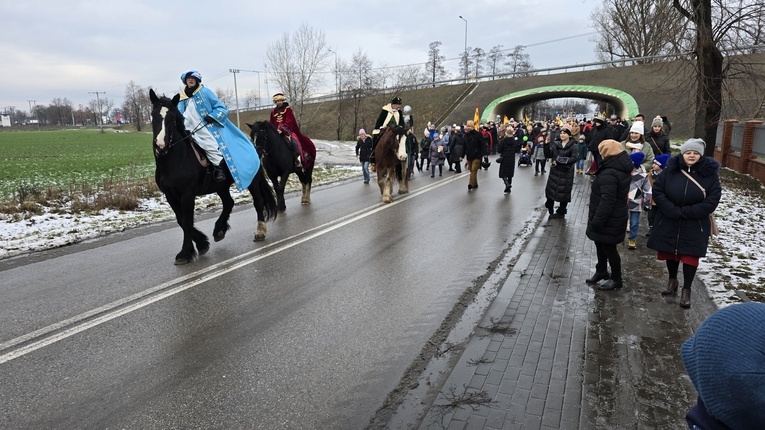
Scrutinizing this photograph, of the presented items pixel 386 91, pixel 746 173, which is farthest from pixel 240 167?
pixel 386 91

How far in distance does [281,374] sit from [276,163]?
7.63 m

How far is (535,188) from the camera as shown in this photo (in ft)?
45.8

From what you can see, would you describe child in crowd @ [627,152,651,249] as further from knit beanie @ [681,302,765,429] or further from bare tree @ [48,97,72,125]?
bare tree @ [48,97,72,125]

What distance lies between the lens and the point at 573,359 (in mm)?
3871

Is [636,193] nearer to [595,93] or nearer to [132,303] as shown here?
[132,303]

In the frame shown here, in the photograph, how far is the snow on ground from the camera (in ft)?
18.8

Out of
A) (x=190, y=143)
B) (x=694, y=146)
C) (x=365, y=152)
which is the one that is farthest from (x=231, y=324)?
(x=365, y=152)

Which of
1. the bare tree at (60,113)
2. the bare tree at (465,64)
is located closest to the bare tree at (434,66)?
the bare tree at (465,64)

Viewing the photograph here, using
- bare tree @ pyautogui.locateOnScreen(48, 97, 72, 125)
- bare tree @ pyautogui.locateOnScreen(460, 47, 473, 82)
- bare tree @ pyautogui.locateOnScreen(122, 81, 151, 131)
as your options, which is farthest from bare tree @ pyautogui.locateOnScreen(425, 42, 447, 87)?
bare tree @ pyautogui.locateOnScreen(48, 97, 72, 125)

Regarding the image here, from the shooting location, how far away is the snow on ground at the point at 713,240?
18.8 feet

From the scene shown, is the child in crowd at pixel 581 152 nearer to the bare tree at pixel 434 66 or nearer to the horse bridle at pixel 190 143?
the horse bridle at pixel 190 143

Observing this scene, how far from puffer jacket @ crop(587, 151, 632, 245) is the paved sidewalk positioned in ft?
2.17

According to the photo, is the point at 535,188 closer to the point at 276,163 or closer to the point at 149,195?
the point at 276,163

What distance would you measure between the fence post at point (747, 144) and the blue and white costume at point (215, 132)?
15.0 meters
